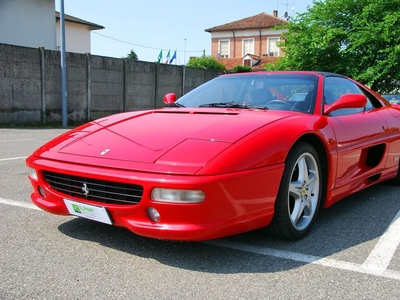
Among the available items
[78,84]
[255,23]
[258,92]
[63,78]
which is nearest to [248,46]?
[255,23]

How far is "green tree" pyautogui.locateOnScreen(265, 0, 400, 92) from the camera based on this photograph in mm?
16438

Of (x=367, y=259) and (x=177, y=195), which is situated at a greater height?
(x=177, y=195)

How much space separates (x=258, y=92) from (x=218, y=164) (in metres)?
1.52

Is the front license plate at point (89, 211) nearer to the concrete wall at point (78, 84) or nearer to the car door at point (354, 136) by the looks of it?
the car door at point (354, 136)

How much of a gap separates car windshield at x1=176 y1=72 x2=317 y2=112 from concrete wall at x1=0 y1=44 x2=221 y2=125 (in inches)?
451

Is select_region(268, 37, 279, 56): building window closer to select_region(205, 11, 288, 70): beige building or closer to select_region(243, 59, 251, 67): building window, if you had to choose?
select_region(205, 11, 288, 70): beige building

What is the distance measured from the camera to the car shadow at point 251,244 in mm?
2486

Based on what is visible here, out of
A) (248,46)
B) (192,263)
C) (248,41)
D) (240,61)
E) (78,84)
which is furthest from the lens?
(248,46)

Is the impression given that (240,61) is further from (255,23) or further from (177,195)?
(177,195)

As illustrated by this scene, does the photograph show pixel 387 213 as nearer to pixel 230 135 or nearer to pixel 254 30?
pixel 230 135

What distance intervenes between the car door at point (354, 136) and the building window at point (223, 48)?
51.4m

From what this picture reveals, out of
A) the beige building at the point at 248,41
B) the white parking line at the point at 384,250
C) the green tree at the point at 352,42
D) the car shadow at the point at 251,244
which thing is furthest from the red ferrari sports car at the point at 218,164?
the beige building at the point at 248,41

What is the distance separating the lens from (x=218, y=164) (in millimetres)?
2326

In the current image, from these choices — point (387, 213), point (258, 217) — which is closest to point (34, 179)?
point (258, 217)
